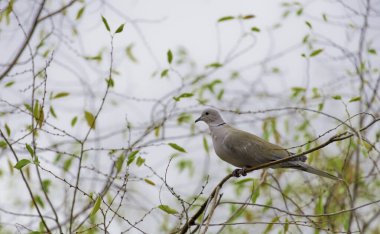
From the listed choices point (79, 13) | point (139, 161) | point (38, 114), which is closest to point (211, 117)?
point (79, 13)

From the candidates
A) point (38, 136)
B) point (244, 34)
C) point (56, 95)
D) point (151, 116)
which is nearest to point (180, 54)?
point (244, 34)

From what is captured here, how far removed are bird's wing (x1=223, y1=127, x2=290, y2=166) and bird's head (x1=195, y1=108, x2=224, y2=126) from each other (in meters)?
0.62

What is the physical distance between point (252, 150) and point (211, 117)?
0.88m

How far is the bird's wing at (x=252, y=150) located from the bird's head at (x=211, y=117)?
62cm

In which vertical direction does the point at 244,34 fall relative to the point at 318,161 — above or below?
above

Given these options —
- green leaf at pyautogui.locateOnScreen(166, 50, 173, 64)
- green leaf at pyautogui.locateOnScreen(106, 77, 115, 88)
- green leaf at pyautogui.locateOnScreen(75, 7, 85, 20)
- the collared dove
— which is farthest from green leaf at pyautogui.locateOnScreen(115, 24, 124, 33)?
the collared dove

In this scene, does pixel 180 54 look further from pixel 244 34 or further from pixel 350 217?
pixel 350 217

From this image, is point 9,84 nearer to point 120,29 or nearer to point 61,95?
point 61,95

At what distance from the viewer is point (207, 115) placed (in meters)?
5.18

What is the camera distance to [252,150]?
14.2 ft

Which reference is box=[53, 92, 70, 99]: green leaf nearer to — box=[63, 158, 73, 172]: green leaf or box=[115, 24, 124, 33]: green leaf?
box=[63, 158, 73, 172]: green leaf

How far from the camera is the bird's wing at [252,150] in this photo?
4327mm

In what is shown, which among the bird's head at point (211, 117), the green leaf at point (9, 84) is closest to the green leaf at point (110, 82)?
the green leaf at point (9, 84)

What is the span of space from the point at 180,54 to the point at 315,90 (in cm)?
175
